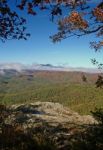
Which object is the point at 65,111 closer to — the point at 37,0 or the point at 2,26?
the point at 2,26

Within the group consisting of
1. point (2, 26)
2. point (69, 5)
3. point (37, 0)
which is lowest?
point (2, 26)

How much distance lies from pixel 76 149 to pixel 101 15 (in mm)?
10874

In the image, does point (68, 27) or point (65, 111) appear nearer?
point (68, 27)

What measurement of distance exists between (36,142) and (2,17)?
5309mm

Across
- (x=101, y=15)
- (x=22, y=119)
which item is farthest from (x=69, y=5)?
(x=22, y=119)

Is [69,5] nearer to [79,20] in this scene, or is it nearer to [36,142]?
[79,20]

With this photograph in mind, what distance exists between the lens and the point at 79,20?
63.0ft

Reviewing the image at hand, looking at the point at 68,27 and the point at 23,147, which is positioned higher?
the point at 68,27

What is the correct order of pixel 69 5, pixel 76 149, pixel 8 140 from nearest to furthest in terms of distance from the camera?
1. pixel 76 149
2. pixel 8 140
3. pixel 69 5

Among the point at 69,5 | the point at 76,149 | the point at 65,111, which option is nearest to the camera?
the point at 76,149

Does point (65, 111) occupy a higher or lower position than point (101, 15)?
lower

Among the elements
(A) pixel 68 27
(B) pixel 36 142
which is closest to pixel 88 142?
(B) pixel 36 142

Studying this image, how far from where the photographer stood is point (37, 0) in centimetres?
1043

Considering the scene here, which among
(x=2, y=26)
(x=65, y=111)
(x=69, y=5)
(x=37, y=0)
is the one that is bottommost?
(x=65, y=111)
